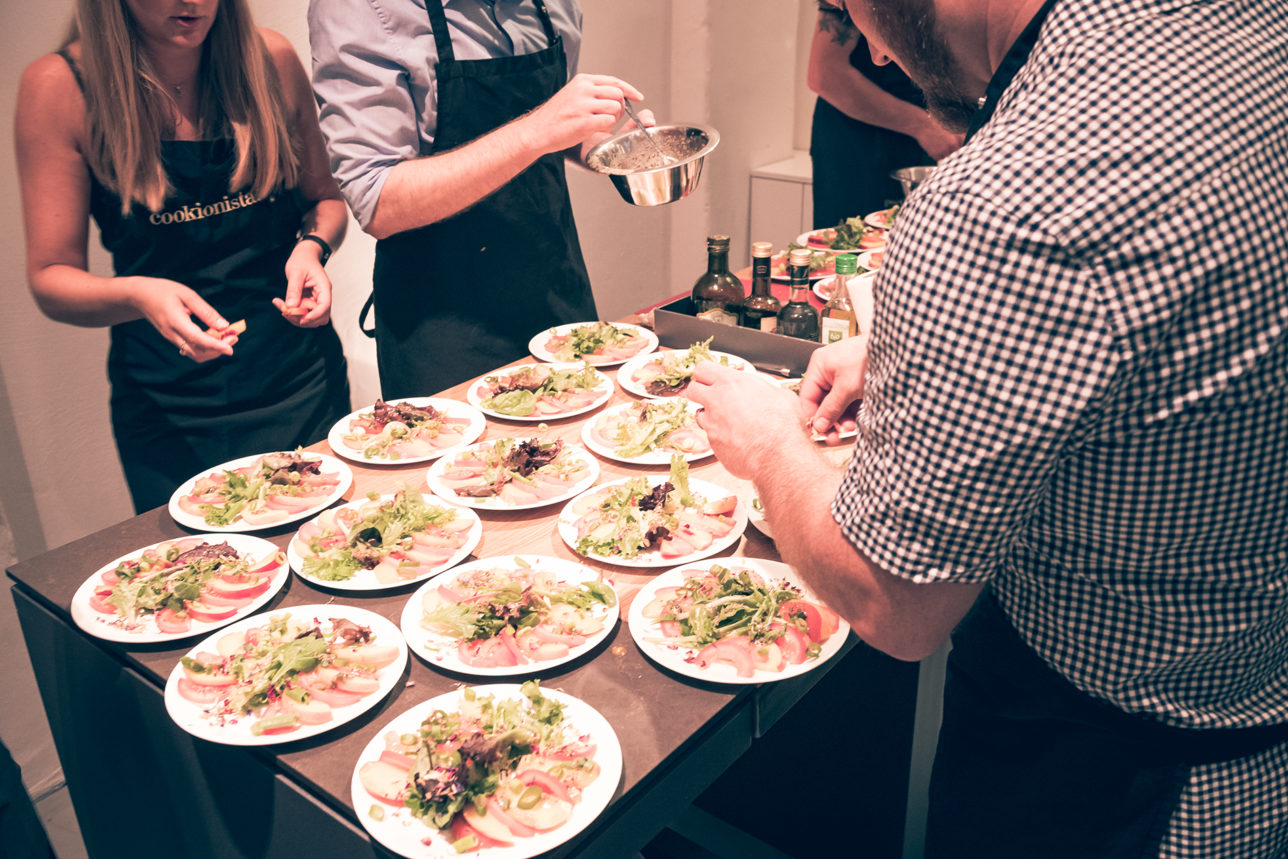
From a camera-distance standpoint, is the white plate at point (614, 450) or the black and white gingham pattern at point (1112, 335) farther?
the white plate at point (614, 450)

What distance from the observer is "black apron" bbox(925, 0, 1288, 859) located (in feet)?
3.43

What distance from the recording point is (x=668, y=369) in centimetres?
230

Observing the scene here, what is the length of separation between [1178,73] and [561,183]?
200 centimetres

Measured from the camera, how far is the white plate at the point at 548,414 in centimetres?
214

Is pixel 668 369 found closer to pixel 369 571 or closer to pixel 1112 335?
pixel 369 571

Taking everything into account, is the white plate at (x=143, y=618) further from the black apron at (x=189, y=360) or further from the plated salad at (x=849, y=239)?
the plated salad at (x=849, y=239)

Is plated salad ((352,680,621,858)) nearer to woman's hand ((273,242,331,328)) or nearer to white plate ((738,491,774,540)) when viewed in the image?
white plate ((738,491,774,540))

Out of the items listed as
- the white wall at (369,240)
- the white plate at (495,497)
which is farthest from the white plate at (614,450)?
the white wall at (369,240)

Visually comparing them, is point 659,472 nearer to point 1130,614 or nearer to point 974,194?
point 1130,614

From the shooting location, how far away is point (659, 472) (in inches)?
75.8

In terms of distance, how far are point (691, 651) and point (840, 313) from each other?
1.09 meters

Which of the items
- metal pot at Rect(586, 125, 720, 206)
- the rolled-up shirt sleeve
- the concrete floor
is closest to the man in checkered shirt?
metal pot at Rect(586, 125, 720, 206)

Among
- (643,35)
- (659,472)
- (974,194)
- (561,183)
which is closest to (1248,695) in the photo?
(974,194)

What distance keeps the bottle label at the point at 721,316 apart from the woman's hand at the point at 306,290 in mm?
978
